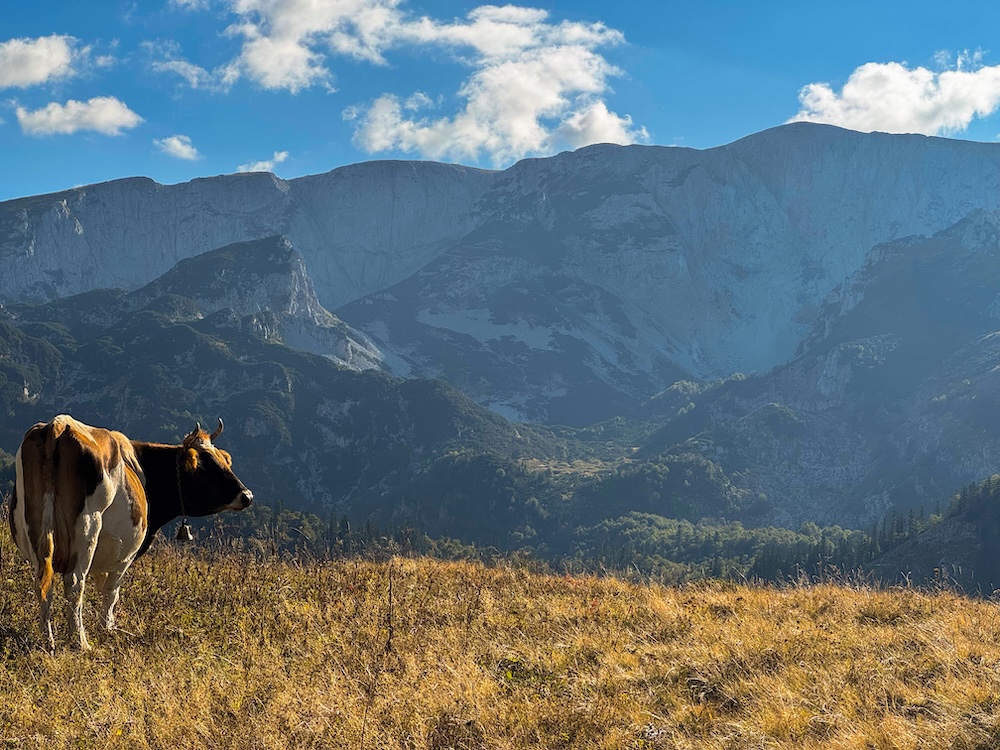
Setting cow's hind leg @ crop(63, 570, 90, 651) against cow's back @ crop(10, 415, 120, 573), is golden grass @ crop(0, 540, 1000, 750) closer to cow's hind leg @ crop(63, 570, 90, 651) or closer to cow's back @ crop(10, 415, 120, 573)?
cow's hind leg @ crop(63, 570, 90, 651)

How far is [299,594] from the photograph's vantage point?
13.4m

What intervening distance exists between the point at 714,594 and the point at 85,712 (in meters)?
10.5

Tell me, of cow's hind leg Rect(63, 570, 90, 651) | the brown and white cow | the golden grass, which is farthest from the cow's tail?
the golden grass

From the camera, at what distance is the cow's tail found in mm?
10203

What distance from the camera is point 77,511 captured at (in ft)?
34.4

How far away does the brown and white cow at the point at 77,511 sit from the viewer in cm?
1032

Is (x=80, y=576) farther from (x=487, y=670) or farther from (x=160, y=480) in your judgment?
(x=487, y=670)

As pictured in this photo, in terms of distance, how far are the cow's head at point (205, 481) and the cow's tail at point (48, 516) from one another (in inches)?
96.3

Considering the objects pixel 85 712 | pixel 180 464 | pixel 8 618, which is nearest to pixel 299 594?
pixel 180 464

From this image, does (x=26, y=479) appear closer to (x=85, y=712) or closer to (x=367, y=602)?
(x=85, y=712)

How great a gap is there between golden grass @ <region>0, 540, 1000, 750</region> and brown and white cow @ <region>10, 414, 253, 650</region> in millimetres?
714

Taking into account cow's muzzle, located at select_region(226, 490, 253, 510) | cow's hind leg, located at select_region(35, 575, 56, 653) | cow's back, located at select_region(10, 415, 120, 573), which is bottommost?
cow's hind leg, located at select_region(35, 575, 56, 653)

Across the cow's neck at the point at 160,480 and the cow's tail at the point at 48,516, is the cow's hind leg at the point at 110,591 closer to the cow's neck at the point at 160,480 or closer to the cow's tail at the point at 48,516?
the cow's tail at the point at 48,516

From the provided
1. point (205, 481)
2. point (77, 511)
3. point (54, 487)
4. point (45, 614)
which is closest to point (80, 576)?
point (45, 614)
